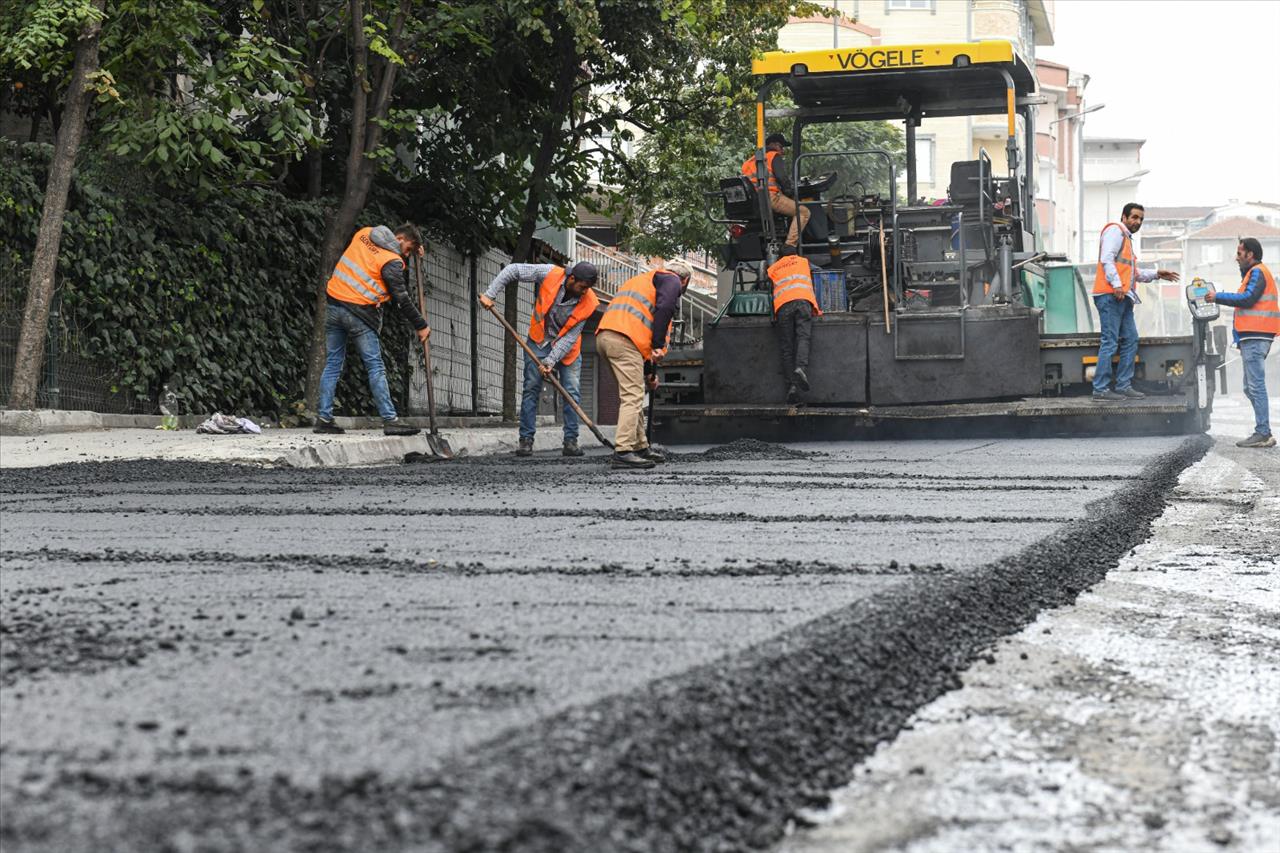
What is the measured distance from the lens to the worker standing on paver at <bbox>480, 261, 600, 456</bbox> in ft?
36.0

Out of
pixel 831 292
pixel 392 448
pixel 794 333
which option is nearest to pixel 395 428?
pixel 392 448

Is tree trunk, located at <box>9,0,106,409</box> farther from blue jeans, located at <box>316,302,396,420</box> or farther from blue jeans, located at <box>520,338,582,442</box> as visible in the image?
blue jeans, located at <box>520,338,582,442</box>

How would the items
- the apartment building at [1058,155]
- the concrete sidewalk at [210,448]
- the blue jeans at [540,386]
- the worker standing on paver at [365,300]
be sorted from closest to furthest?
the concrete sidewalk at [210,448] < the worker standing on paver at [365,300] < the blue jeans at [540,386] < the apartment building at [1058,155]

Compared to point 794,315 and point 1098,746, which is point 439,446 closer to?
point 794,315

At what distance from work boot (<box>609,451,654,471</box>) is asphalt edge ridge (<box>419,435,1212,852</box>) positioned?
237 inches

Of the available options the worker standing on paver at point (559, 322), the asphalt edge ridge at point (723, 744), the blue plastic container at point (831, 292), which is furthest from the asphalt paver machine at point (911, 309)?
the asphalt edge ridge at point (723, 744)

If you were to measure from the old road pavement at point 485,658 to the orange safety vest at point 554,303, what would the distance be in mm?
4691

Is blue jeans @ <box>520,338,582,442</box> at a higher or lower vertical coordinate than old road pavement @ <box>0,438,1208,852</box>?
higher

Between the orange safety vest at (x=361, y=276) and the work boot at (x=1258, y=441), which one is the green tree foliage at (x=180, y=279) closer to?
the orange safety vest at (x=361, y=276)

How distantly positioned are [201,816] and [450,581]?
7.43 feet

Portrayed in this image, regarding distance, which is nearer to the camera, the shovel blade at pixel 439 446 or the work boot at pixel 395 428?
the shovel blade at pixel 439 446

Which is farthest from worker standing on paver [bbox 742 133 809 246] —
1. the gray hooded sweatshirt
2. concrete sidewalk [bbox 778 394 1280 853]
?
concrete sidewalk [bbox 778 394 1280 853]

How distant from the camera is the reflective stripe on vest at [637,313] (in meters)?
9.91

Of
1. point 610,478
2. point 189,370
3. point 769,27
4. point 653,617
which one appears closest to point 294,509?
point 610,478
